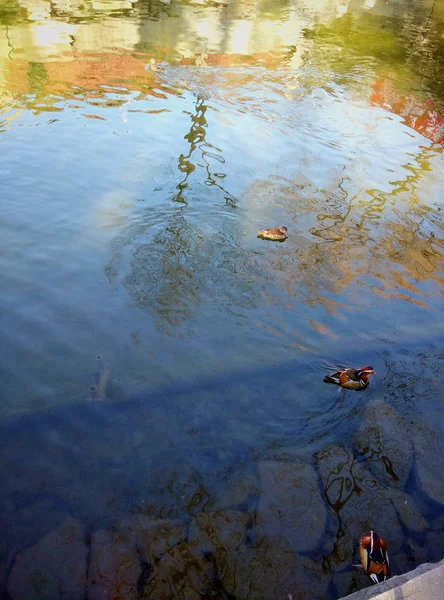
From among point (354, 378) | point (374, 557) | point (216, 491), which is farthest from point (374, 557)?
point (354, 378)

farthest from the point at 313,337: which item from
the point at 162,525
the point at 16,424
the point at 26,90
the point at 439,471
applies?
the point at 26,90

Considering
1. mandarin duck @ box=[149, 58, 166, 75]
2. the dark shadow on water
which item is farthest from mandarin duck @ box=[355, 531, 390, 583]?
mandarin duck @ box=[149, 58, 166, 75]

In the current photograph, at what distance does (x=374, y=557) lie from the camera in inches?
131

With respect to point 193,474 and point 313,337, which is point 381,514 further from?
point 313,337

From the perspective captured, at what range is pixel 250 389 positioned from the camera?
4.76 m

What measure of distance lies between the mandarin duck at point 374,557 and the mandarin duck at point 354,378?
1542 mm

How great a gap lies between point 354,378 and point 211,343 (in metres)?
1.61

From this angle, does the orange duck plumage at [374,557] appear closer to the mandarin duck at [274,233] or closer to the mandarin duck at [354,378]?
the mandarin duck at [354,378]

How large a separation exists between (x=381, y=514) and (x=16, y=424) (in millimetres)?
3323

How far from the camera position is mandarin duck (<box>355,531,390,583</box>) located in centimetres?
330

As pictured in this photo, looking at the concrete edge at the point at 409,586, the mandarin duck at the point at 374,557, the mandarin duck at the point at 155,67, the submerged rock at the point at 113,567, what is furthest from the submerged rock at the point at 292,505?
the mandarin duck at the point at 155,67

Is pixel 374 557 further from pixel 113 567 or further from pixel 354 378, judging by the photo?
pixel 113 567

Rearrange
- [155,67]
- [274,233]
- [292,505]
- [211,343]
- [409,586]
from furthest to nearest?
[155,67] < [274,233] < [211,343] < [292,505] < [409,586]

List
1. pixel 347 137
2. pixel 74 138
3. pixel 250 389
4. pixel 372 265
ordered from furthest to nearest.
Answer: pixel 347 137
pixel 74 138
pixel 372 265
pixel 250 389
